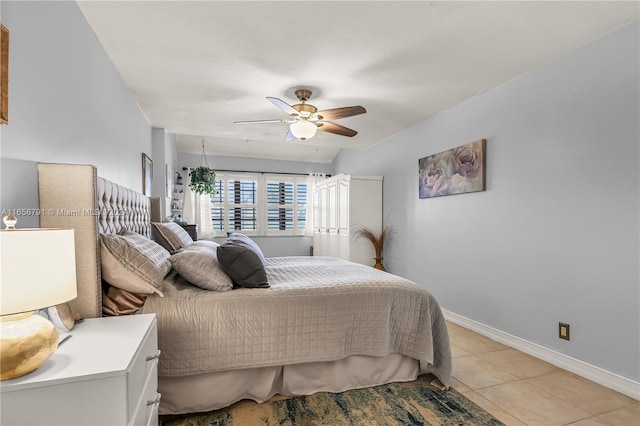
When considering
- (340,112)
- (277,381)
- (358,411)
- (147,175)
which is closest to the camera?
(358,411)

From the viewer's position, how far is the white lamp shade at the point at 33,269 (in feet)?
2.71

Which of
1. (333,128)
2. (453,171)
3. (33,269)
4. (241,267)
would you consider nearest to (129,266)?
(241,267)

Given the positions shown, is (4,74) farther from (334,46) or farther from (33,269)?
(334,46)

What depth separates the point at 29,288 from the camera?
86 centimetres

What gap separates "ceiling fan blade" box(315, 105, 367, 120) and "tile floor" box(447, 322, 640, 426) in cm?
224

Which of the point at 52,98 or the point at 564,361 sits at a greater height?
the point at 52,98

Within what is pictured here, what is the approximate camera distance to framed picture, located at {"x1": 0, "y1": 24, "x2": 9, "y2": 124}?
46.5 inches

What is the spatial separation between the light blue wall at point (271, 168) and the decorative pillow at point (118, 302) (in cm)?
471

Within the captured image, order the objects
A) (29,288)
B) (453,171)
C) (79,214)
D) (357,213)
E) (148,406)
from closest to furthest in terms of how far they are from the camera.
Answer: (29,288) → (148,406) → (79,214) → (453,171) → (357,213)

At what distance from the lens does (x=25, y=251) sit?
86 centimetres

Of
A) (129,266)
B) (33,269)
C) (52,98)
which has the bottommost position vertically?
(129,266)

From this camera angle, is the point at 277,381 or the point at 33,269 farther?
the point at 277,381

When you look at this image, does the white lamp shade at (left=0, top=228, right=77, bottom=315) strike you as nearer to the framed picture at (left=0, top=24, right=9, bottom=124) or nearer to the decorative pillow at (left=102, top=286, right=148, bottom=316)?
the framed picture at (left=0, top=24, right=9, bottom=124)

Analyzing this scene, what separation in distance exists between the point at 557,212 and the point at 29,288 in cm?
318
